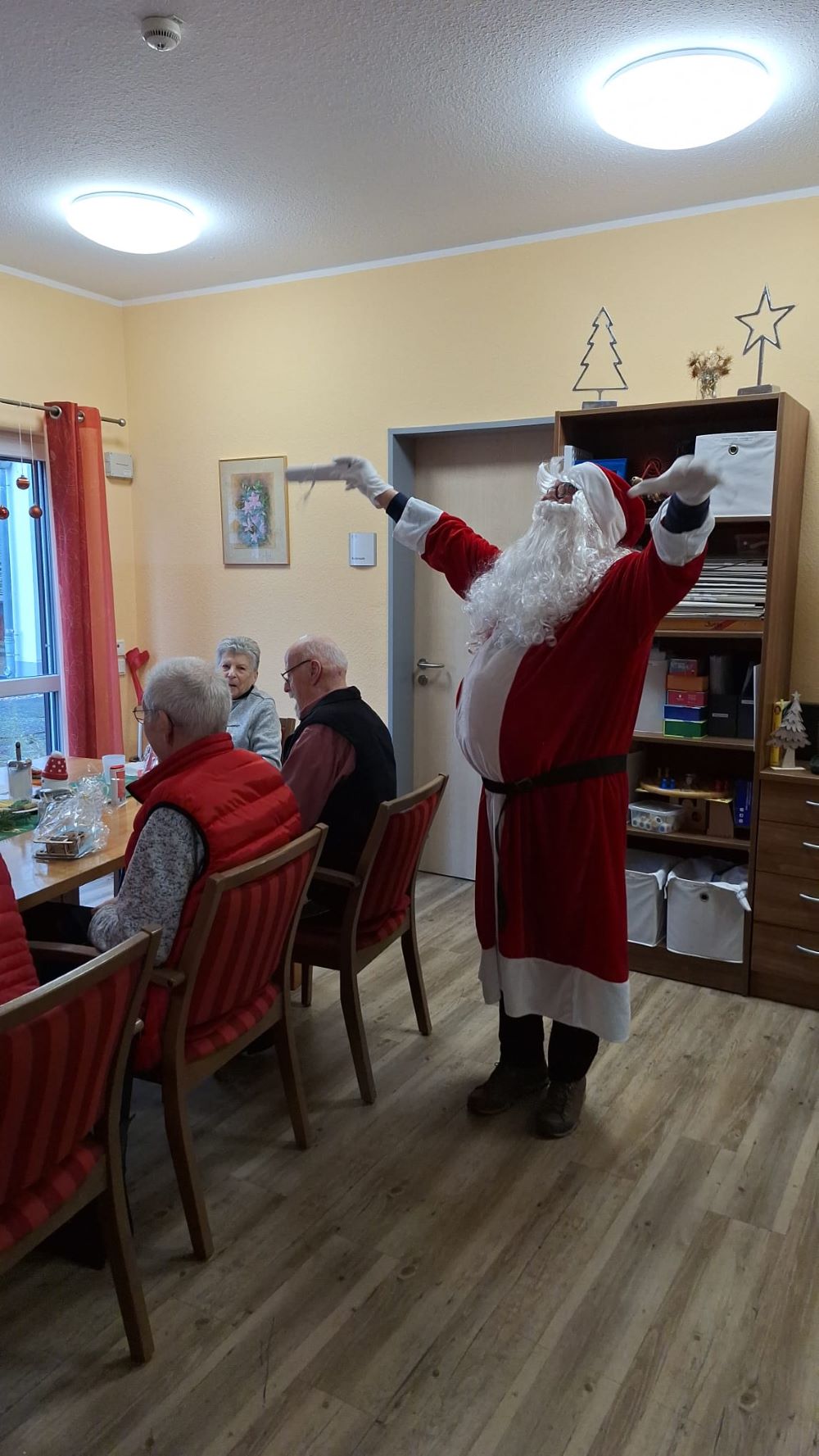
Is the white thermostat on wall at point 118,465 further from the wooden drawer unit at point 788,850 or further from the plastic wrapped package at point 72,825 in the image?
the wooden drawer unit at point 788,850

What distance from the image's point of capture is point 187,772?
1.90 metres

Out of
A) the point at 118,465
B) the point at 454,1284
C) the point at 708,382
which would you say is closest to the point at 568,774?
the point at 454,1284

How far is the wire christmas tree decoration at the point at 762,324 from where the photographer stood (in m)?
3.14

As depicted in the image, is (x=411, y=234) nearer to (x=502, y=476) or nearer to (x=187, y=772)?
(x=502, y=476)

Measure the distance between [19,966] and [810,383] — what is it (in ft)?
9.75

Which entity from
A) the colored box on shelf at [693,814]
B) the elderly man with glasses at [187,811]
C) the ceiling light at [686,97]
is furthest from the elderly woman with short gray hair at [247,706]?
the ceiling light at [686,97]

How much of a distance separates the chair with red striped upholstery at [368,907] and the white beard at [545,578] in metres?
0.49

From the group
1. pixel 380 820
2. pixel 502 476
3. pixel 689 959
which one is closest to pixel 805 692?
pixel 689 959

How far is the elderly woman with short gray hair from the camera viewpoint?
10.1ft

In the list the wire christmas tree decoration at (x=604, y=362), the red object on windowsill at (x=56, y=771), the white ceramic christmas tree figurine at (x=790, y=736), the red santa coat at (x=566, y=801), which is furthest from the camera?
the wire christmas tree decoration at (x=604, y=362)

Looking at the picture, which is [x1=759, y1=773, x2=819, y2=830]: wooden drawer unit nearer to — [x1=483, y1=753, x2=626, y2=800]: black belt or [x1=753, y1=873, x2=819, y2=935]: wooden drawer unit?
[x1=753, y1=873, x2=819, y2=935]: wooden drawer unit

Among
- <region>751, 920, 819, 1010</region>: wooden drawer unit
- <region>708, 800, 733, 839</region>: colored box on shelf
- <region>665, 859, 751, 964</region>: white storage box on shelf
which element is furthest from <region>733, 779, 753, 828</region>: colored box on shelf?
<region>751, 920, 819, 1010</region>: wooden drawer unit

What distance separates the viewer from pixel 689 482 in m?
1.77

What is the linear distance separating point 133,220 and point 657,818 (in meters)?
2.75
